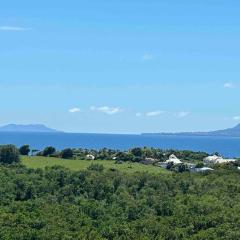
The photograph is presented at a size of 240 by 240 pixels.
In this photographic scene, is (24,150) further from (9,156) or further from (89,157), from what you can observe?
(9,156)

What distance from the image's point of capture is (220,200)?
65.9 m

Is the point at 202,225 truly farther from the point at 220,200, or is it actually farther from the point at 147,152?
the point at 147,152

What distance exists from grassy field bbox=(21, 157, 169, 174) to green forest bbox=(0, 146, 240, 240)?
3743 mm

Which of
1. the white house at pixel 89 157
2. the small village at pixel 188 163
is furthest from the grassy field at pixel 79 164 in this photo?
the white house at pixel 89 157

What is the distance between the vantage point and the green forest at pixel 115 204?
53.9 metres

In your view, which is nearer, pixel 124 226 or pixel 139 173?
pixel 124 226

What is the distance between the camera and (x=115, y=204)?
66000 mm

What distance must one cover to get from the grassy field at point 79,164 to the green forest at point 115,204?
374cm

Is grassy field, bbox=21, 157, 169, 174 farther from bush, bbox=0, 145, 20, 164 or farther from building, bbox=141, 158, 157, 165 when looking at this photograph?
building, bbox=141, 158, 157, 165

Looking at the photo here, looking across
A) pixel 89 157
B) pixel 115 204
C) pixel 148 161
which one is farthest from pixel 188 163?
pixel 115 204

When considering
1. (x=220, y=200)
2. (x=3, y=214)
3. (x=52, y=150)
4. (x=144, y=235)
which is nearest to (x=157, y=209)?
(x=220, y=200)

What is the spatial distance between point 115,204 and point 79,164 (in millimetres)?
25546

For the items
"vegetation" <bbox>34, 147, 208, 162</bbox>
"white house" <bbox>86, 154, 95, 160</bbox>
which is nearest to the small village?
"vegetation" <bbox>34, 147, 208, 162</bbox>

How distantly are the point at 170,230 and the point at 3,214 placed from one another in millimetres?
16085
